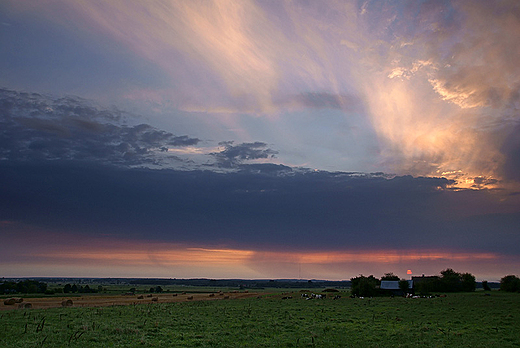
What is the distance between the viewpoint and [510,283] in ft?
324

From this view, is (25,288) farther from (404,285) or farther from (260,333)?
(260,333)

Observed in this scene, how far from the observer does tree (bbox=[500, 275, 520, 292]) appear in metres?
95.9

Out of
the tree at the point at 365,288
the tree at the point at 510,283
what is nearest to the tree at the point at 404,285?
the tree at the point at 365,288

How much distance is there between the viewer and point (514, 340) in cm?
2483

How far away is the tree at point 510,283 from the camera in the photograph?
315 ft

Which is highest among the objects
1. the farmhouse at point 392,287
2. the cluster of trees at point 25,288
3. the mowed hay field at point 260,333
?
the farmhouse at point 392,287

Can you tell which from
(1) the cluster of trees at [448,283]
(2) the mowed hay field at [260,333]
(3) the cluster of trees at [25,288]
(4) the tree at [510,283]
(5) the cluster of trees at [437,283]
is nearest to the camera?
(2) the mowed hay field at [260,333]

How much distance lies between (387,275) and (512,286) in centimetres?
3582

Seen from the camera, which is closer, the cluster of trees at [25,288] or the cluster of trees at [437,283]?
the cluster of trees at [437,283]

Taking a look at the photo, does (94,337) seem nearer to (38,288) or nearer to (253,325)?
(253,325)

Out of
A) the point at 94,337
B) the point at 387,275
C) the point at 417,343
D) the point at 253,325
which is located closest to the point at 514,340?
the point at 417,343

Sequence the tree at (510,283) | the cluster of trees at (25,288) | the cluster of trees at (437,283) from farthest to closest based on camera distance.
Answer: the cluster of trees at (25,288)
the cluster of trees at (437,283)
the tree at (510,283)

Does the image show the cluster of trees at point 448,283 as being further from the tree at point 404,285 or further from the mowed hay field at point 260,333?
the mowed hay field at point 260,333

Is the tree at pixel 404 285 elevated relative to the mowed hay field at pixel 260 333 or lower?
elevated
